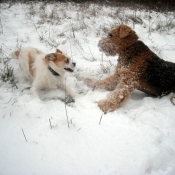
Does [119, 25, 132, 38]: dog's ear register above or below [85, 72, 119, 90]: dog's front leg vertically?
above

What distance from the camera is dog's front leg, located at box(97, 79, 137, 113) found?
2.67 m

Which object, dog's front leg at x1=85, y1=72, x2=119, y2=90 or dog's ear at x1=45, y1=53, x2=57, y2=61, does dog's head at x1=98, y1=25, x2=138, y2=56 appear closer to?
dog's front leg at x1=85, y1=72, x2=119, y2=90

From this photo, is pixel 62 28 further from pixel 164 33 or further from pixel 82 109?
pixel 82 109

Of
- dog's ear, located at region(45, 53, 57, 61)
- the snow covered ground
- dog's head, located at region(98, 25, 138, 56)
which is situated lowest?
the snow covered ground

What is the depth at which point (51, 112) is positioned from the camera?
2.37 metres

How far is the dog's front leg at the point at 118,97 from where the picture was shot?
267cm

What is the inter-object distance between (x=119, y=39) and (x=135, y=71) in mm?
666

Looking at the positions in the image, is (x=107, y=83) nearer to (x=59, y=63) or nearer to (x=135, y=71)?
(x=135, y=71)

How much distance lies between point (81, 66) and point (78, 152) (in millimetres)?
2511

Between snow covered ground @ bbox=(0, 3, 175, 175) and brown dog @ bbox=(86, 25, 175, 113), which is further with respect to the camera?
brown dog @ bbox=(86, 25, 175, 113)

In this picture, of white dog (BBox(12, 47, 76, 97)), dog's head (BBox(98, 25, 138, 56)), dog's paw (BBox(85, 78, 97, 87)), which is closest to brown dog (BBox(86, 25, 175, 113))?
dog's head (BBox(98, 25, 138, 56))

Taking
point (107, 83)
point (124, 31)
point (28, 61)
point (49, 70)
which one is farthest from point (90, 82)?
point (28, 61)

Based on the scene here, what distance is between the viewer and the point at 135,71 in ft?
9.48

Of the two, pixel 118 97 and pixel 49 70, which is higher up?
pixel 49 70
